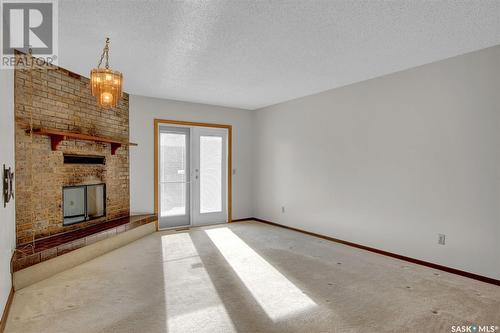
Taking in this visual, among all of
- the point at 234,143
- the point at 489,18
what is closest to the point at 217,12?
the point at 489,18

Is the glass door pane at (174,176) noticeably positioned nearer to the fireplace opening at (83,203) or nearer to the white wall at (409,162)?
the fireplace opening at (83,203)

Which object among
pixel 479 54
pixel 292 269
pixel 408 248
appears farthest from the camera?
pixel 408 248

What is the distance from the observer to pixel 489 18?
254cm

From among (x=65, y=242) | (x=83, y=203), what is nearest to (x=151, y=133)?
(x=83, y=203)

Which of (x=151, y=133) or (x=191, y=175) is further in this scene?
(x=191, y=175)

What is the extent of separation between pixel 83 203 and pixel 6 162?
181cm

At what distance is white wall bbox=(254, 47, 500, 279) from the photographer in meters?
3.21

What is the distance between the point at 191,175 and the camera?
5.99 meters

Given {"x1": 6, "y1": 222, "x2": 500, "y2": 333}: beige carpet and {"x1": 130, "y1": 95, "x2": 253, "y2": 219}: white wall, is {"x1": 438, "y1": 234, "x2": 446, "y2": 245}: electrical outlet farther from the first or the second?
{"x1": 130, "y1": 95, "x2": 253, "y2": 219}: white wall

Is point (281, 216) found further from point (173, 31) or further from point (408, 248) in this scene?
point (173, 31)

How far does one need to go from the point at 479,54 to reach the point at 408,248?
2.47 metres

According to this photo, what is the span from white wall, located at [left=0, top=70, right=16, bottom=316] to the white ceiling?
730 mm

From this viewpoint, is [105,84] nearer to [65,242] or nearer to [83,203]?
[65,242]

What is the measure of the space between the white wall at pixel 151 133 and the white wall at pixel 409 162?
1.33m
